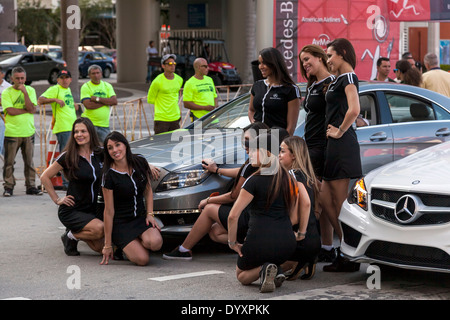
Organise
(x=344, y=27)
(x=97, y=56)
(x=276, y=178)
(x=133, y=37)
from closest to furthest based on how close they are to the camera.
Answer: (x=276, y=178) < (x=344, y=27) < (x=133, y=37) < (x=97, y=56)

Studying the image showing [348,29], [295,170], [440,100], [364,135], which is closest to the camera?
[295,170]

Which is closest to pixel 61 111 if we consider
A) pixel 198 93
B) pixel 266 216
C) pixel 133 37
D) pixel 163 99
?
pixel 163 99

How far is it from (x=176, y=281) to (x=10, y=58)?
31689mm

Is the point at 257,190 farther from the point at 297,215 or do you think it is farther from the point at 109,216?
the point at 109,216

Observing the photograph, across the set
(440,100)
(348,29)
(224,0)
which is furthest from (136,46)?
(440,100)

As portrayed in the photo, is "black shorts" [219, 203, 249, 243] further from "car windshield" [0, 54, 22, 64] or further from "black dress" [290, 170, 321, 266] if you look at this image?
"car windshield" [0, 54, 22, 64]

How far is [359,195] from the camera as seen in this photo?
6160mm

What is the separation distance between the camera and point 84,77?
145 ft

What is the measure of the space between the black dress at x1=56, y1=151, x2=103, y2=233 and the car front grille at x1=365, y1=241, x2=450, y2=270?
2543 mm

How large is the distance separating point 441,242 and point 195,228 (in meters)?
2.21

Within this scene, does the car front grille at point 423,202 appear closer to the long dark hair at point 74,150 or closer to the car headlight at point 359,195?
the car headlight at point 359,195

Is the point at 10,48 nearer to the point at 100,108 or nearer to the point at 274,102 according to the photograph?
the point at 100,108

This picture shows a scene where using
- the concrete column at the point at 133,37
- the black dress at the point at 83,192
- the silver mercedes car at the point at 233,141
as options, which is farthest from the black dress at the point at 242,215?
the concrete column at the point at 133,37

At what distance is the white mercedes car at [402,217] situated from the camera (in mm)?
5500
